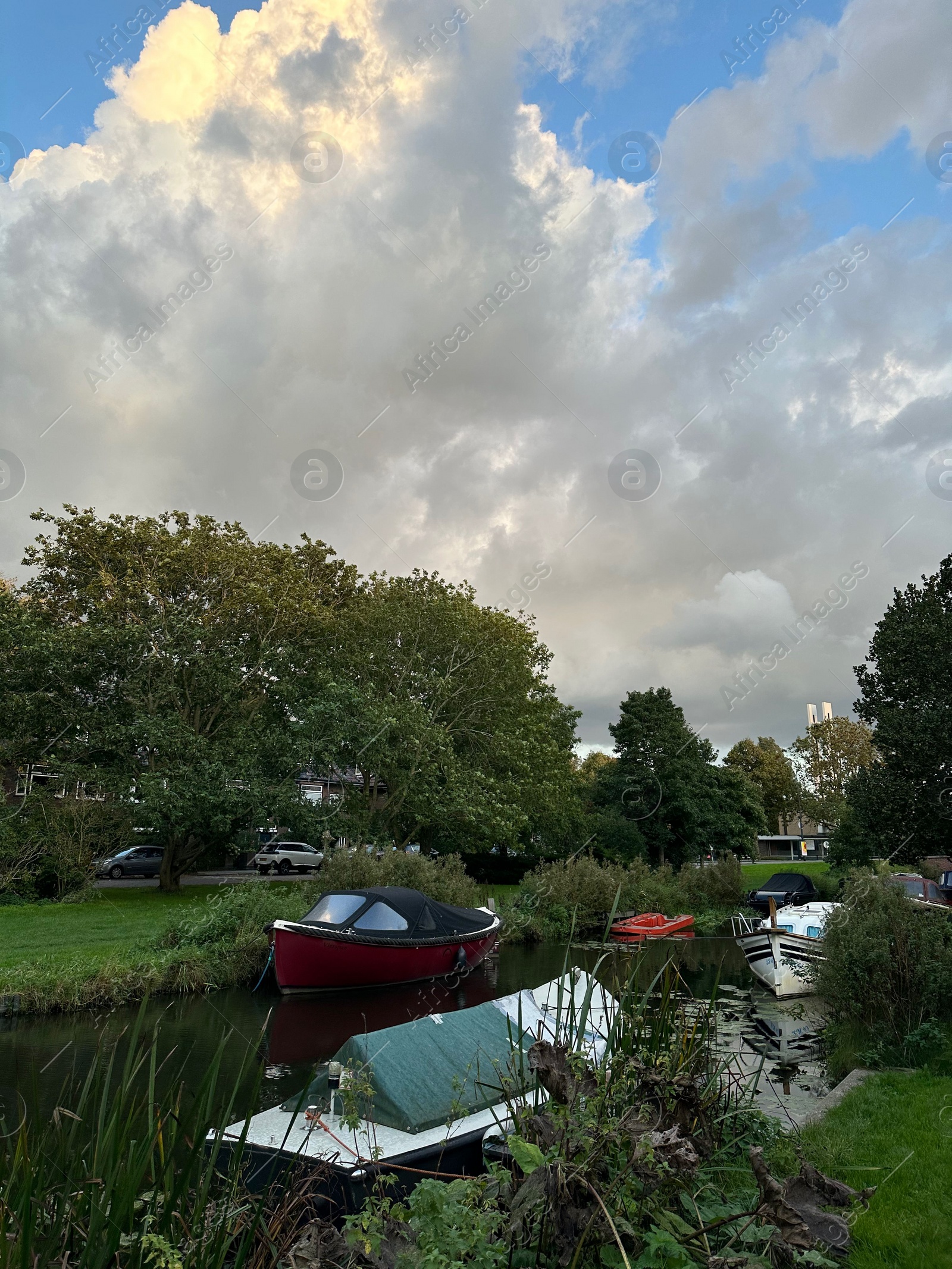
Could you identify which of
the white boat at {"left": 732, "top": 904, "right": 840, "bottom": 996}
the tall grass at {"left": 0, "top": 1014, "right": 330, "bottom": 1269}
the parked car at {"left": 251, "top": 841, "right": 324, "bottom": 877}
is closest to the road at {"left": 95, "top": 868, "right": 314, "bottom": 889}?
the parked car at {"left": 251, "top": 841, "right": 324, "bottom": 877}

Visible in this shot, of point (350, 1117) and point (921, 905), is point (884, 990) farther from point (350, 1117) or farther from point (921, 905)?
point (350, 1117)

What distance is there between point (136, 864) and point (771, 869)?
43905 millimetres

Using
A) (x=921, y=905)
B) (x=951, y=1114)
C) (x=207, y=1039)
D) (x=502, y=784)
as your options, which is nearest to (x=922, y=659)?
(x=502, y=784)

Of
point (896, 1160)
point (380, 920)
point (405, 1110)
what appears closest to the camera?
point (896, 1160)

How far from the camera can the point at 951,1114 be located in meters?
6.93

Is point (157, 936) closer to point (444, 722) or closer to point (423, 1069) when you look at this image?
point (423, 1069)

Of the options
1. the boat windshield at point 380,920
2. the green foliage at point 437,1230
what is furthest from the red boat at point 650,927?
the green foliage at point 437,1230

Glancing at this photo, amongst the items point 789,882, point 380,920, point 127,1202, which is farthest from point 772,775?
point 127,1202

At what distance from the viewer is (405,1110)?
6.52 metres

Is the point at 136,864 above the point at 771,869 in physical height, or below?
above

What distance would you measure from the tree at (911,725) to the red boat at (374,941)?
44.0ft

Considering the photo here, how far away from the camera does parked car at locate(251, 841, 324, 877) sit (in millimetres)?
40156

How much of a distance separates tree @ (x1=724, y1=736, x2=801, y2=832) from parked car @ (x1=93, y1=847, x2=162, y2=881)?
171 ft

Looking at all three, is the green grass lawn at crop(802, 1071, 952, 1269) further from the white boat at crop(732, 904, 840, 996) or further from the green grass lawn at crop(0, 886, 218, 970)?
the green grass lawn at crop(0, 886, 218, 970)
